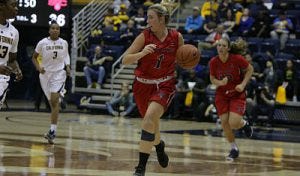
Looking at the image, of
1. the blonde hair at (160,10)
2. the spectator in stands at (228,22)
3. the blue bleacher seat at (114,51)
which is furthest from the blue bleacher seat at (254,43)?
the blonde hair at (160,10)

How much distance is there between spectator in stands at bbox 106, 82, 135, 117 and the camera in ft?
71.9

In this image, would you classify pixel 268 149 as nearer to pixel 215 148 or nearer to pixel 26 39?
pixel 215 148

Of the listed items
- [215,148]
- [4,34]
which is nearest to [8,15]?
[4,34]

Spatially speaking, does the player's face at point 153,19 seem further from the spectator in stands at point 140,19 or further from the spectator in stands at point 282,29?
the spectator in stands at point 140,19

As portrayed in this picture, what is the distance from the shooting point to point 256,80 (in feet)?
66.8

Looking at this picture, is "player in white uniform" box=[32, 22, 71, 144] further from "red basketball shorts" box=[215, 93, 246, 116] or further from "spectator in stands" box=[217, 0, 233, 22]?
"spectator in stands" box=[217, 0, 233, 22]

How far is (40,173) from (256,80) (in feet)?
41.2

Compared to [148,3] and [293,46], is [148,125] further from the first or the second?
[148,3]

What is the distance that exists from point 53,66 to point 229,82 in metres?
3.40

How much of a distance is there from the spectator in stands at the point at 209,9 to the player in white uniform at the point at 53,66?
36.6 feet

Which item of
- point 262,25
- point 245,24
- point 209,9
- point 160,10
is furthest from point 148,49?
point 209,9

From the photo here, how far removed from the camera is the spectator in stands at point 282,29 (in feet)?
71.9

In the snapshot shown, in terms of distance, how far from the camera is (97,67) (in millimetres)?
23688

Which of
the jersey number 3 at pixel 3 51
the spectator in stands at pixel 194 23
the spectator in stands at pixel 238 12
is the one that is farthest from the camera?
the spectator in stands at pixel 194 23
